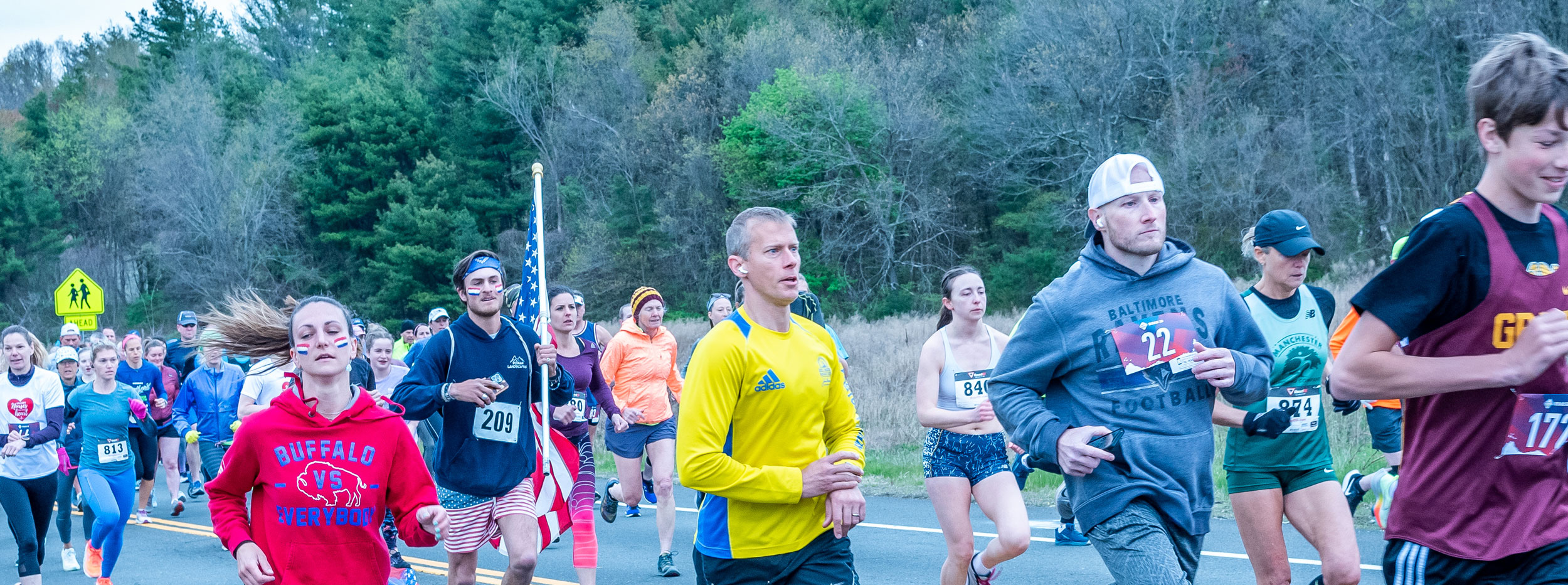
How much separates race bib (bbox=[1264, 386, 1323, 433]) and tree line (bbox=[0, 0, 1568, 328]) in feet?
82.7

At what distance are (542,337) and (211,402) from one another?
320 inches

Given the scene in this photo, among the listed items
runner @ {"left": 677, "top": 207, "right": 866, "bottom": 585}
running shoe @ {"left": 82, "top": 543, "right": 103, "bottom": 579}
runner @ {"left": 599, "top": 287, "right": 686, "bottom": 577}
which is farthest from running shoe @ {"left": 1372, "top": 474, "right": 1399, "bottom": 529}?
running shoe @ {"left": 82, "top": 543, "right": 103, "bottom": 579}

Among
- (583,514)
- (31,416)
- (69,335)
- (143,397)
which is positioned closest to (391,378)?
(31,416)

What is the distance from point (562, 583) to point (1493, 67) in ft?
24.6

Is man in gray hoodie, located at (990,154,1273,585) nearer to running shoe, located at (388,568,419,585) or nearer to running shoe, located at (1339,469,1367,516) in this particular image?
running shoe, located at (1339,469,1367,516)

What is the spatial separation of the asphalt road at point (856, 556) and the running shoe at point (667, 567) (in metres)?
0.06

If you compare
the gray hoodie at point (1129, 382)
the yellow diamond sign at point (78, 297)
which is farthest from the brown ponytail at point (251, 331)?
the yellow diamond sign at point (78, 297)

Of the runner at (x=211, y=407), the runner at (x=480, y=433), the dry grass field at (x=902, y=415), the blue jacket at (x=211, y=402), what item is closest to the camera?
the runner at (x=480, y=433)

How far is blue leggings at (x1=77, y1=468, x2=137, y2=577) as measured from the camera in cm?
927

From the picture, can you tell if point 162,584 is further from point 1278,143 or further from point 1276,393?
point 1278,143

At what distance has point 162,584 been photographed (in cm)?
Result: 1000

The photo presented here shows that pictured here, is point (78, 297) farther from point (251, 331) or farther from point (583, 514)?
point (251, 331)

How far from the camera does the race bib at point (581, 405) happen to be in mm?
9602

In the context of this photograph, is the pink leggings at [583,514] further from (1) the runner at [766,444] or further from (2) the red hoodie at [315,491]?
(1) the runner at [766,444]
